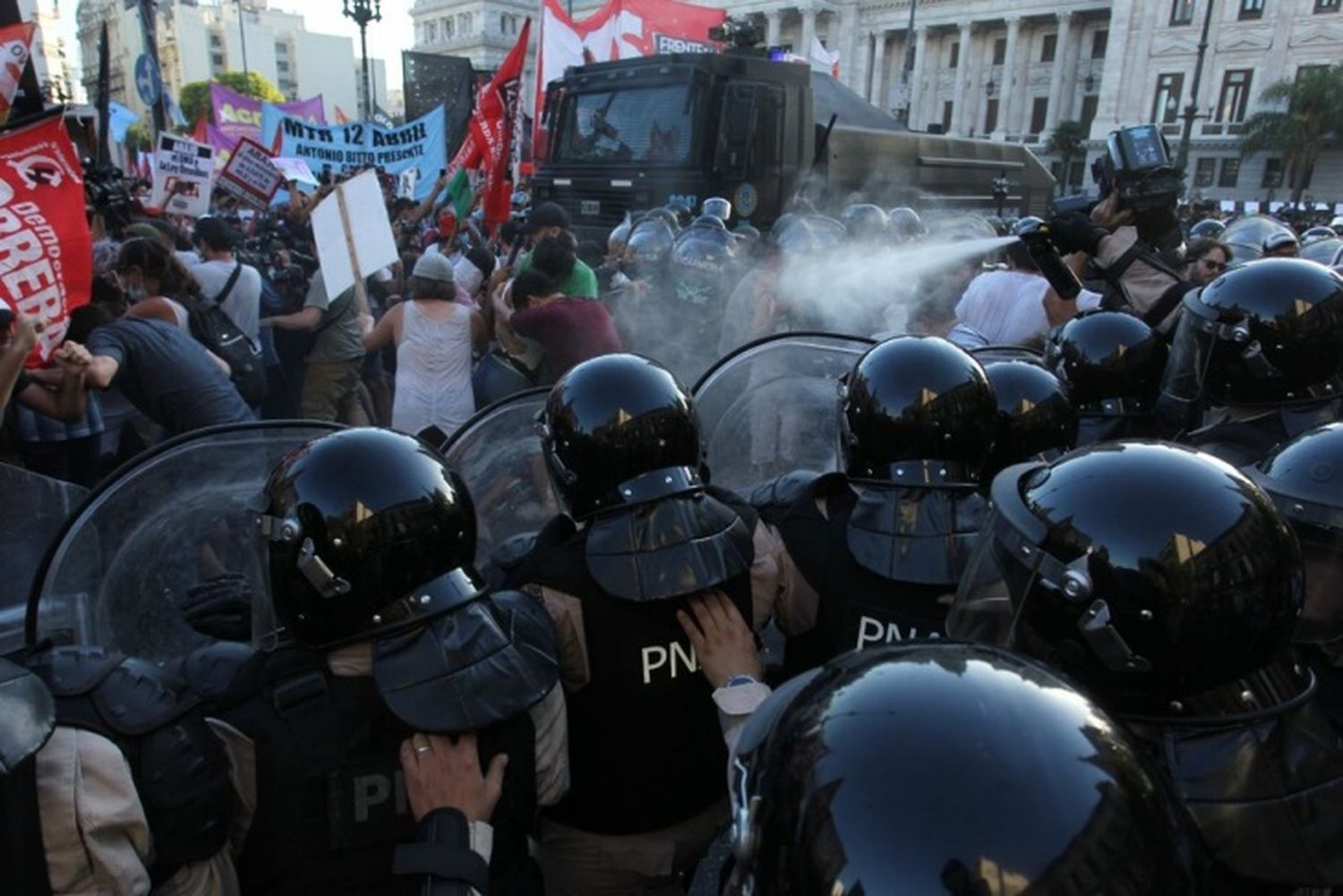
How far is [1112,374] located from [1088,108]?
62990mm

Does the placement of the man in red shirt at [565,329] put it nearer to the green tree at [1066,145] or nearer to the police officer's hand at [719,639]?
the police officer's hand at [719,639]

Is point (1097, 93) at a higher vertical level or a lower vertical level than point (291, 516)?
higher

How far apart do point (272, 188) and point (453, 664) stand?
860cm

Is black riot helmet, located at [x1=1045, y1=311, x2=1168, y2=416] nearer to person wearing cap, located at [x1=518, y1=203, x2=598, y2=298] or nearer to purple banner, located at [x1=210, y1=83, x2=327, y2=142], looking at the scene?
person wearing cap, located at [x1=518, y1=203, x2=598, y2=298]

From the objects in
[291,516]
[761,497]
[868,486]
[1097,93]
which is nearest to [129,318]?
[291,516]

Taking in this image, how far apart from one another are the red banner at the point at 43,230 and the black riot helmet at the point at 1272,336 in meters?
3.93

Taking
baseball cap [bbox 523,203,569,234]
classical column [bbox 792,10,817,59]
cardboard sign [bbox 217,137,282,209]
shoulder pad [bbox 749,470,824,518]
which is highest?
classical column [bbox 792,10,817,59]

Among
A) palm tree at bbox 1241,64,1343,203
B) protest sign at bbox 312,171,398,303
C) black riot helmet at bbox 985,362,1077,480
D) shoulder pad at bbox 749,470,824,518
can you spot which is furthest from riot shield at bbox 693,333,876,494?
palm tree at bbox 1241,64,1343,203

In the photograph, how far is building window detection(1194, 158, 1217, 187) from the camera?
4731 cm

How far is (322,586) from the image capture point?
61.8 inches

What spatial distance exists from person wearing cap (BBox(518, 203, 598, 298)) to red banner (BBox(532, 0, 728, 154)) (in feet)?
21.0

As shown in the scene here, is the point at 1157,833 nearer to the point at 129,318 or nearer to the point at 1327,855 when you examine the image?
the point at 1327,855

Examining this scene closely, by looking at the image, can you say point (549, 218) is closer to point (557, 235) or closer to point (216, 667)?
point (557, 235)

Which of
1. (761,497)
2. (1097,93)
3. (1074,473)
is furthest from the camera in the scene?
(1097,93)
